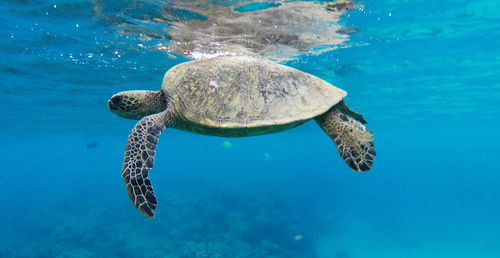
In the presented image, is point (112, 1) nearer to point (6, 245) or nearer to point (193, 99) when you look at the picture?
point (193, 99)

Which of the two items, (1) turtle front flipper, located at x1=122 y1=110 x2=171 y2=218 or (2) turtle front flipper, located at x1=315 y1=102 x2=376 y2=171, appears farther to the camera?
(2) turtle front flipper, located at x1=315 y1=102 x2=376 y2=171

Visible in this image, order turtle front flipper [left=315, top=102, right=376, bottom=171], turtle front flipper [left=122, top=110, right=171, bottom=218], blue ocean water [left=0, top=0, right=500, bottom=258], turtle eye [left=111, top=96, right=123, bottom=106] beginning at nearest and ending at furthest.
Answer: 1. turtle front flipper [left=122, top=110, right=171, bottom=218]
2. turtle front flipper [left=315, top=102, right=376, bottom=171]
3. turtle eye [left=111, top=96, right=123, bottom=106]
4. blue ocean water [left=0, top=0, right=500, bottom=258]

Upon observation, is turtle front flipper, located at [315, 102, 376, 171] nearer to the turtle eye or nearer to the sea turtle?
the sea turtle

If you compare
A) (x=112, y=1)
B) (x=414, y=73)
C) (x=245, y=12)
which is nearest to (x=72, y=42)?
(x=112, y=1)

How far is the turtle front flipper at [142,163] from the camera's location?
2.63 metres

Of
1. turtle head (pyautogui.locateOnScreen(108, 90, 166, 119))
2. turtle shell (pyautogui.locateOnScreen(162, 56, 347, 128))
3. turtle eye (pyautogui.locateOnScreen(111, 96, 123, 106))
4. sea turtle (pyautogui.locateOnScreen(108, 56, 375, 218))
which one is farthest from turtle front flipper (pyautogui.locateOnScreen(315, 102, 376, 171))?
turtle eye (pyautogui.locateOnScreen(111, 96, 123, 106))

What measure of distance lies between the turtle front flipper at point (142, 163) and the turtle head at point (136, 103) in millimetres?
645

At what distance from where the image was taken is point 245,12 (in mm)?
7309

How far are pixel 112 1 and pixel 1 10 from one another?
9.51 ft

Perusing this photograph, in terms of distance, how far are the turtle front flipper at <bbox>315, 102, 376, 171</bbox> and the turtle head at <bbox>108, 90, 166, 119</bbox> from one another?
2.68 m

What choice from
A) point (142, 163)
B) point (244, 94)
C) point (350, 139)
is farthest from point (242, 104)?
point (350, 139)

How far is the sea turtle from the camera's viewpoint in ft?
11.3

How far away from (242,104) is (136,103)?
1727mm

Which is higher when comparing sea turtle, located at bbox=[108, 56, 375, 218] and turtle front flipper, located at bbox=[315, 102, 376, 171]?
turtle front flipper, located at bbox=[315, 102, 376, 171]
